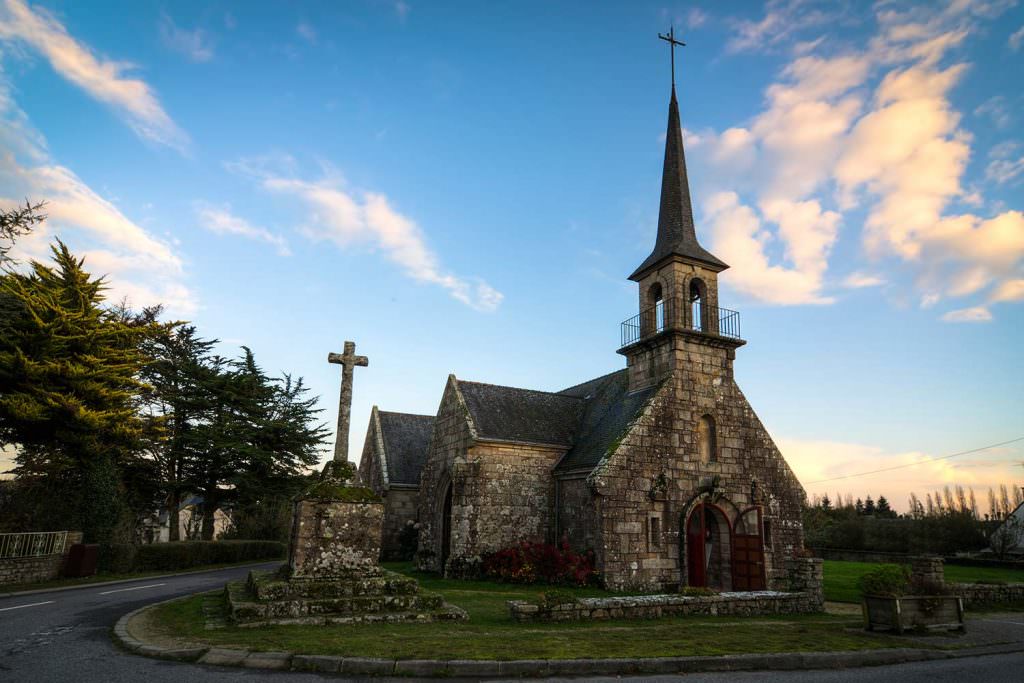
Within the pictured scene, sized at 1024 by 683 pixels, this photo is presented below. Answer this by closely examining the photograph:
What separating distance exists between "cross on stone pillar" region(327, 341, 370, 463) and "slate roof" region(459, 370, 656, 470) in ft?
25.6

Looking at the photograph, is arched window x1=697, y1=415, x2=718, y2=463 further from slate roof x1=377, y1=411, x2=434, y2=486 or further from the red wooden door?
slate roof x1=377, y1=411, x2=434, y2=486

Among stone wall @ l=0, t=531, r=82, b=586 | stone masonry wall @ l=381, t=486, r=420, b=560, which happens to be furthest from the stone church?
stone wall @ l=0, t=531, r=82, b=586

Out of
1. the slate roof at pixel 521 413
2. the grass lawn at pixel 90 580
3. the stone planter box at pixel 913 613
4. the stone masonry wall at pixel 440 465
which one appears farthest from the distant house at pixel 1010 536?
the grass lawn at pixel 90 580

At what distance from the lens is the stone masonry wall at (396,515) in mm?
28281

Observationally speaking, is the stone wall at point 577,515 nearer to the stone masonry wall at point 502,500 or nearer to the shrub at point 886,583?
the stone masonry wall at point 502,500

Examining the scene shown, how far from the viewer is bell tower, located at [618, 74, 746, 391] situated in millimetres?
21109

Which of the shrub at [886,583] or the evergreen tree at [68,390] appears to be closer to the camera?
the shrub at [886,583]

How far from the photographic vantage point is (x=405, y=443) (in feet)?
103

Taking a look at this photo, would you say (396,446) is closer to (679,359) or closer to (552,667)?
(679,359)

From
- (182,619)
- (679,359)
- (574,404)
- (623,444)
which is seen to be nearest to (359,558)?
(182,619)

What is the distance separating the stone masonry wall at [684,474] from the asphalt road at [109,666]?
32.0 feet

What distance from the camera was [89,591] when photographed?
15.6 metres

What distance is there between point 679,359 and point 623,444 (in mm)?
4168

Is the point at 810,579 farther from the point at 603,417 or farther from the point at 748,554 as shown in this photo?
the point at 603,417
